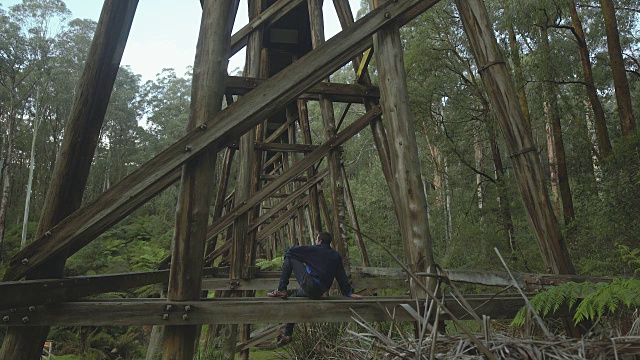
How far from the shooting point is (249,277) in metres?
5.60

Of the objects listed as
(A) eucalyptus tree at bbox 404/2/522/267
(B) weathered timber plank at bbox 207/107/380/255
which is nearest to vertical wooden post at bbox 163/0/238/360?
(B) weathered timber plank at bbox 207/107/380/255

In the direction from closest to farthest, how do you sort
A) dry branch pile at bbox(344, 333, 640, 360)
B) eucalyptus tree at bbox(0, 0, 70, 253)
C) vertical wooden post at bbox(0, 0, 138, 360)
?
dry branch pile at bbox(344, 333, 640, 360) → vertical wooden post at bbox(0, 0, 138, 360) → eucalyptus tree at bbox(0, 0, 70, 253)

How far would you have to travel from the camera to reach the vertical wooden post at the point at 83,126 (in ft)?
7.80

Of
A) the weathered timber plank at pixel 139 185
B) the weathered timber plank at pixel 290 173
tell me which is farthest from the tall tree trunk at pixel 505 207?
the weathered timber plank at pixel 139 185

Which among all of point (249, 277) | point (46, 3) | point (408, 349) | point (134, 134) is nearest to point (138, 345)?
point (249, 277)

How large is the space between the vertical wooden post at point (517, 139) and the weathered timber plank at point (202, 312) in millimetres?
578

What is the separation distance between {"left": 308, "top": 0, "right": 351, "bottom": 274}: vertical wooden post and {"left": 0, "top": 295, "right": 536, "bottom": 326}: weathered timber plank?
2.97 metres

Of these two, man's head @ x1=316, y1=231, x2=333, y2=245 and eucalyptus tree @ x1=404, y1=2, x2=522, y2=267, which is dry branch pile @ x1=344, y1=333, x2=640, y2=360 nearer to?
man's head @ x1=316, y1=231, x2=333, y2=245

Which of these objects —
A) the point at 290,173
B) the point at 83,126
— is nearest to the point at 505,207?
the point at 290,173

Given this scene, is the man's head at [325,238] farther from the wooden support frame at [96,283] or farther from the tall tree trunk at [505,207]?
the tall tree trunk at [505,207]

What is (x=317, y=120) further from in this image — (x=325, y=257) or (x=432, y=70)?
(x=325, y=257)

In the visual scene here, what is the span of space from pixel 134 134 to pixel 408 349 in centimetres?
3649

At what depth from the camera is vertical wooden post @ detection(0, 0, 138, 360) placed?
7.80ft

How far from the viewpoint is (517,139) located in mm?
2729
